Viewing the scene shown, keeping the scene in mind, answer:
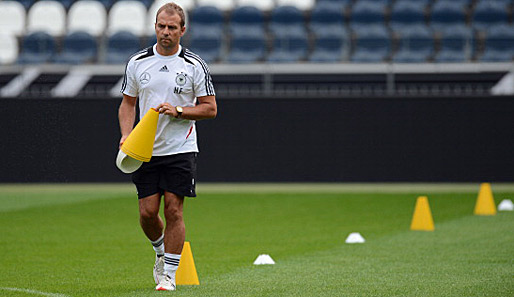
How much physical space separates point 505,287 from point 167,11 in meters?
3.10

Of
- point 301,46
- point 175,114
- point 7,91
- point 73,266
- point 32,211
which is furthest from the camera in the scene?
point 301,46

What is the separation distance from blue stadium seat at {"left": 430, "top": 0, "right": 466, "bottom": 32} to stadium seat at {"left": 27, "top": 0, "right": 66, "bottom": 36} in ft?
31.4

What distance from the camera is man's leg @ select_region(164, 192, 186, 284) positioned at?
6.35 meters

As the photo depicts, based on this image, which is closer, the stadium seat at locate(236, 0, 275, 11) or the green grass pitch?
the green grass pitch

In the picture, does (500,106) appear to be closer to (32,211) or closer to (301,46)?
(301,46)

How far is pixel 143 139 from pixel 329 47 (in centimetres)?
1557

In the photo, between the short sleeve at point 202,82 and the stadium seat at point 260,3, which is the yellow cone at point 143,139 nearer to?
Result: the short sleeve at point 202,82

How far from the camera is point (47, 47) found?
2191 cm

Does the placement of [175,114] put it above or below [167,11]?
below

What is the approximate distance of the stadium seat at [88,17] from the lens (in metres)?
23.5

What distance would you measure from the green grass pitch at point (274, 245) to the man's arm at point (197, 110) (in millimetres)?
1229

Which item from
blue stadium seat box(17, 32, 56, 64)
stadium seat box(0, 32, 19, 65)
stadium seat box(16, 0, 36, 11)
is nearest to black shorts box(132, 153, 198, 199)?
stadium seat box(0, 32, 19, 65)

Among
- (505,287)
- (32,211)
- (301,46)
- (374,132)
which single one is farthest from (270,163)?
(505,287)

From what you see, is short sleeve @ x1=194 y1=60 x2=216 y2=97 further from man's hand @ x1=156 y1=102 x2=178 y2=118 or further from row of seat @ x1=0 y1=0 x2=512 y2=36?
row of seat @ x1=0 y1=0 x2=512 y2=36
